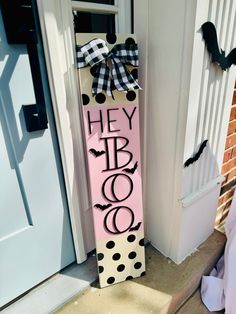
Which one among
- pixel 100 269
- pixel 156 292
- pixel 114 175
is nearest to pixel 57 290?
pixel 100 269

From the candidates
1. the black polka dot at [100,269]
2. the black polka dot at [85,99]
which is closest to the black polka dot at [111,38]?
the black polka dot at [85,99]

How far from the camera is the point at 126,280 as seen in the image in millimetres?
1128

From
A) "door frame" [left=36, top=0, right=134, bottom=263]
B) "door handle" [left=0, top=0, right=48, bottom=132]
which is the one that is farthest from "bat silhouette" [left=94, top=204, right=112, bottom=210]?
"door handle" [left=0, top=0, right=48, bottom=132]

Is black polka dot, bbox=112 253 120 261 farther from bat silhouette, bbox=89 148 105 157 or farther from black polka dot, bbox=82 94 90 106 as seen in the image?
black polka dot, bbox=82 94 90 106

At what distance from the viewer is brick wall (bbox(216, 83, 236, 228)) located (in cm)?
128

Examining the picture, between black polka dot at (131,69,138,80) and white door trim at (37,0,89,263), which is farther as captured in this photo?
black polka dot at (131,69,138,80)

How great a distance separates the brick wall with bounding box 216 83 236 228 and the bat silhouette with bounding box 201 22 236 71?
0.31m

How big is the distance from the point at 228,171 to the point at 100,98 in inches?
39.4

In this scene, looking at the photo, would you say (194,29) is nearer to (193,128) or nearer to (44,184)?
(193,128)

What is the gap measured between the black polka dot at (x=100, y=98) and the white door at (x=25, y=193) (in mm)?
189

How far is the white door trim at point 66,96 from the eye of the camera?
770 millimetres

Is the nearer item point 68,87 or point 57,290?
point 68,87

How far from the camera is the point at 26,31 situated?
2.43 ft

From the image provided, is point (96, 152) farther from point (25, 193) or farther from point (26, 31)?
point (26, 31)
